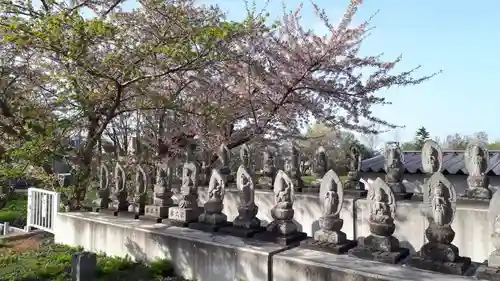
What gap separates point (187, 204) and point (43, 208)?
4.85 meters

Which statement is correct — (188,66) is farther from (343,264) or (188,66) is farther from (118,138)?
(118,138)

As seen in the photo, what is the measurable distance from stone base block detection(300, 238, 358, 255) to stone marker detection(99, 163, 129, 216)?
16.1 feet

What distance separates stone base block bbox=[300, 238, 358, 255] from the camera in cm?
552

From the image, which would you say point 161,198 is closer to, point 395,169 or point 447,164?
point 395,169

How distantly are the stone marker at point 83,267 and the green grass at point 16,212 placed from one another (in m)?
8.55

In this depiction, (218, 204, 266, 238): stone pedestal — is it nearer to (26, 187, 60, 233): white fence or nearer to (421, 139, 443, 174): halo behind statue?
(421, 139, 443, 174): halo behind statue

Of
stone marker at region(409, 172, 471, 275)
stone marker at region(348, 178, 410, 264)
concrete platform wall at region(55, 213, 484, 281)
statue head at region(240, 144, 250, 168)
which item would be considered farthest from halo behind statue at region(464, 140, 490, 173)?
statue head at region(240, 144, 250, 168)

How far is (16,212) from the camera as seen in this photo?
54.3 ft

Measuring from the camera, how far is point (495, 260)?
14.6 feet

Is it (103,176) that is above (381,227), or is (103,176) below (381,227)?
above

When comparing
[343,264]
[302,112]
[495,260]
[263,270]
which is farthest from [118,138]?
[495,260]

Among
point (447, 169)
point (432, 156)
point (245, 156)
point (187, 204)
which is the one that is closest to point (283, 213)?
point (187, 204)

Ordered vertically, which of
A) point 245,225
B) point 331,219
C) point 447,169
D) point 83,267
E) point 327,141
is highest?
point 327,141

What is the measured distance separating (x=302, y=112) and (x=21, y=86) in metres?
7.94
